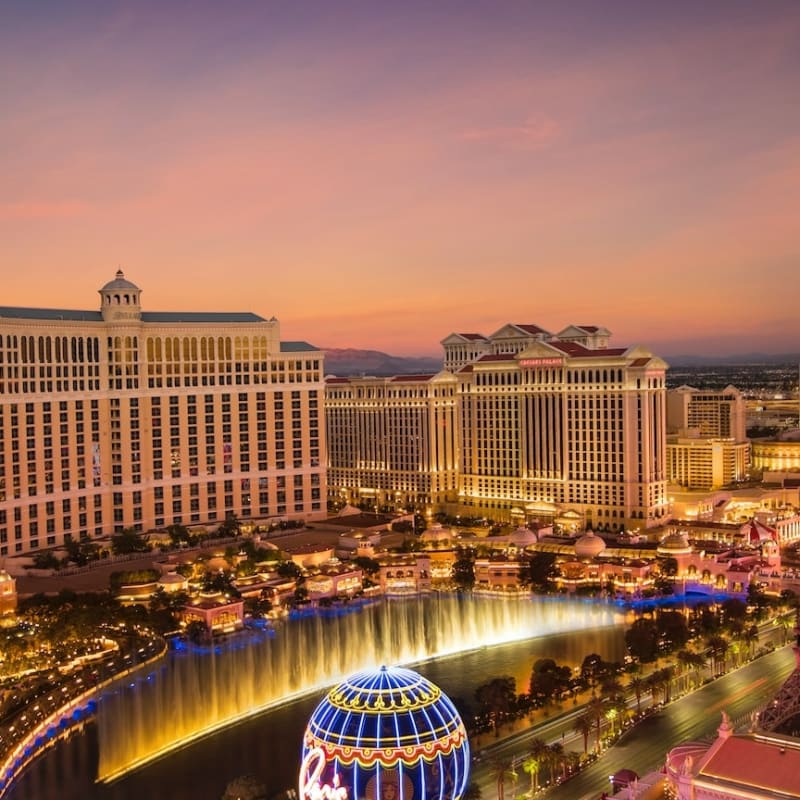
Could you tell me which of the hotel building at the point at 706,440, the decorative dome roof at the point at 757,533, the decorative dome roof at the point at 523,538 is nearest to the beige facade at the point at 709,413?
the hotel building at the point at 706,440

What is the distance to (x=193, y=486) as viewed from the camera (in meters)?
60.3

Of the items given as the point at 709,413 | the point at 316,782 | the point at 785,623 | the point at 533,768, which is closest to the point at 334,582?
the point at 785,623

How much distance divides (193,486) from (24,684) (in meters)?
24.7

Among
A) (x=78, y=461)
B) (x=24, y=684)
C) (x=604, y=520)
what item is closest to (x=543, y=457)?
(x=604, y=520)

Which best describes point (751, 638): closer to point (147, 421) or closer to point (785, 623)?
point (785, 623)

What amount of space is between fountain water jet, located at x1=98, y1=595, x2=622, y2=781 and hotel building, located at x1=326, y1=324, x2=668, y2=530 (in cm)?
1573

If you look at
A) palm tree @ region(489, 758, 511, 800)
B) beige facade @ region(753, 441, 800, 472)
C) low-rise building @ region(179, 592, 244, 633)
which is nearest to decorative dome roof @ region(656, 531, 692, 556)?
low-rise building @ region(179, 592, 244, 633)

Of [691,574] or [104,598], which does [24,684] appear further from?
[691,574]

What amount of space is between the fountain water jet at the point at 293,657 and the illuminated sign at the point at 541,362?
772 inches

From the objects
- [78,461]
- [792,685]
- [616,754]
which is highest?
[78,461]

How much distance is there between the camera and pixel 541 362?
218ft

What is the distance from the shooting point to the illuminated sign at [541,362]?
214ft

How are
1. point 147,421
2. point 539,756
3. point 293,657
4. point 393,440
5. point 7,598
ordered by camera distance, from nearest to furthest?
point 539,756
point 293,657
point 7,598
point 147,421
point 393,440

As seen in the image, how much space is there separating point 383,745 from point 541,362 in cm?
4694
